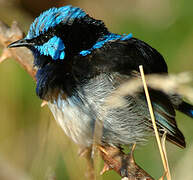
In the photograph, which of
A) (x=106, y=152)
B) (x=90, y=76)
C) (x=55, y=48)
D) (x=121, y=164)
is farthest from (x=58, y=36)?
(x=121, y=164)

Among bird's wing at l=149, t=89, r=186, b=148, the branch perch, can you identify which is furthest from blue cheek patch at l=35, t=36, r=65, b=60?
bird's wing at l=149, t=89, r=186, b=148

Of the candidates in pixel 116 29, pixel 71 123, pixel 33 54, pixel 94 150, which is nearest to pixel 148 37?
pixel 116 29

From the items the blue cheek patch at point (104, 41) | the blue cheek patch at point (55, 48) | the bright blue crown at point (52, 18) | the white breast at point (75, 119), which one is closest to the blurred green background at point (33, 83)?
the white breast at point (75, 119)

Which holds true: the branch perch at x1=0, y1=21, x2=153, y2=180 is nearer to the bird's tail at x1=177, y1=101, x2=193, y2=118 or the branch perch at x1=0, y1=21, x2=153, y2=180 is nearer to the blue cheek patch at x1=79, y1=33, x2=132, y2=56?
the blue cheek patch at x1=79, y1=33, x2=132, y2=56

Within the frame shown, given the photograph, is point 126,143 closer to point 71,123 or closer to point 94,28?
point 71,123

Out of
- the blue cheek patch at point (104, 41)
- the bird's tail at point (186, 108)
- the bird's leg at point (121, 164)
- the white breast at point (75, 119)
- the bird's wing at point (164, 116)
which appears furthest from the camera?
the bird's tail at point (186, 108)

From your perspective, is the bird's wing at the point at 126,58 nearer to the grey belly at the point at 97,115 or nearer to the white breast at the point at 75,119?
the grey belly at the point at 97,115

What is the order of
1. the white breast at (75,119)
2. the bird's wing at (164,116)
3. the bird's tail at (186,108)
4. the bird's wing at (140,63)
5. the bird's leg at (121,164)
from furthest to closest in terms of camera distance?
the bird's tail at (186,108), the bird's wing at (164,116), the bird's wing at (140,63), the white breast at (75,119), the bird's leg at (121,164)
